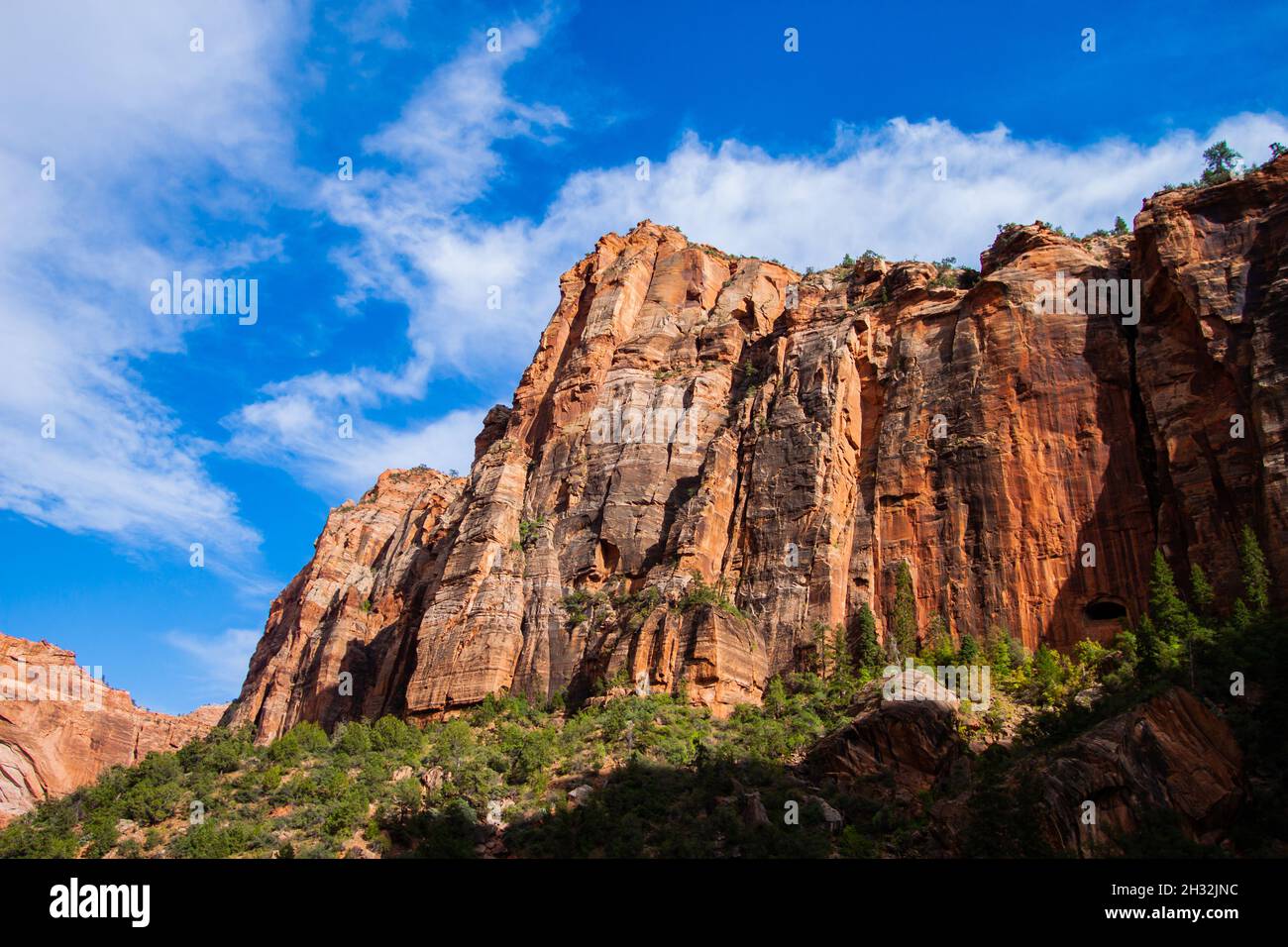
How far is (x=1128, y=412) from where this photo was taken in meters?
61.3

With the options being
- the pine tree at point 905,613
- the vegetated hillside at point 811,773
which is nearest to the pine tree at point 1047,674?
the vegetated hillside at point 811,773

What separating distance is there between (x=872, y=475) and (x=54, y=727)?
68.1m

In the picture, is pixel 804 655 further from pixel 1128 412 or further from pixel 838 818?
pixel 1128 412

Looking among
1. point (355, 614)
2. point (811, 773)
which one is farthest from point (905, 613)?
point (355, 614)

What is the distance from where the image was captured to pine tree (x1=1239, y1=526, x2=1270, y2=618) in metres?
47.3

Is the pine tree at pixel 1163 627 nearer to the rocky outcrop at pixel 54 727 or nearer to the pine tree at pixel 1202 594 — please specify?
the pine tree at pixel 1202 594

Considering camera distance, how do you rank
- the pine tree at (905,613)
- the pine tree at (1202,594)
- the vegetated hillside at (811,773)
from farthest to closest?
the pine tree at (905,613), the pine tree at (1202,594), the vegetated hillside at (811,773)

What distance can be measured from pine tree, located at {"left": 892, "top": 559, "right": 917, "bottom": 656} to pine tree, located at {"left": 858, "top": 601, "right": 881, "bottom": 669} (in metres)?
1.28

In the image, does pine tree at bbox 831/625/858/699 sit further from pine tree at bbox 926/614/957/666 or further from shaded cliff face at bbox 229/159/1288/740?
pine tree at bbox 926/614/957/666

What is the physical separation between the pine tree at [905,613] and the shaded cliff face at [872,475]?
0.73 m

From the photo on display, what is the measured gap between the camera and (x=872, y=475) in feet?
227

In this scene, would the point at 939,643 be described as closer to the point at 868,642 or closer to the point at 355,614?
the point at 868,642

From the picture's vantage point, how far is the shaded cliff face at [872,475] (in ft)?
185

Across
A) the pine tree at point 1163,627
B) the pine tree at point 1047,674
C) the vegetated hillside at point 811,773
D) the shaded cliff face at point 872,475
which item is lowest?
the vegetated hillside at point 811,773
